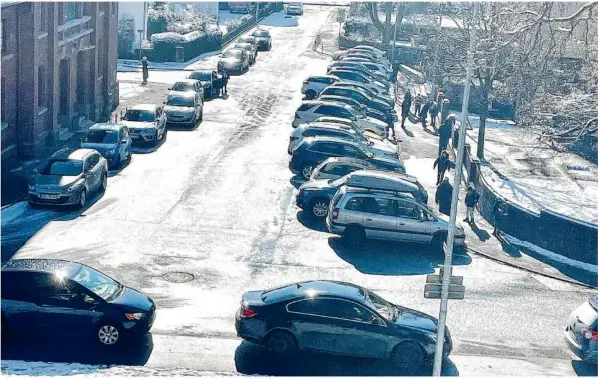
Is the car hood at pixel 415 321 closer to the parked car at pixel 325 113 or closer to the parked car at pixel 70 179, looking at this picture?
the parked car at pixel 70 179

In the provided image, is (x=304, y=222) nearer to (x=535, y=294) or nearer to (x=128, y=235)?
(x=128, y=235)

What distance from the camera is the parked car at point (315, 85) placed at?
4534cm

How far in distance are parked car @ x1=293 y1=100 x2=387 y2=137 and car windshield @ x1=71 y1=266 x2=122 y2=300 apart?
64.8 feet

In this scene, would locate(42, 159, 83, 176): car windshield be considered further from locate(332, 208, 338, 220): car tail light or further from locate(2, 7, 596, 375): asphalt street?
locate(332, 208, 338, 220): car tail light

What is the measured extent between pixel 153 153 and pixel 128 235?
31.3ft

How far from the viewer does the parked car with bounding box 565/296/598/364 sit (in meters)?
17.3

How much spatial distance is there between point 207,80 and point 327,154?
15.9 meters

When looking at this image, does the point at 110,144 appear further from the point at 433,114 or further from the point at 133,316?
the point at 433,114

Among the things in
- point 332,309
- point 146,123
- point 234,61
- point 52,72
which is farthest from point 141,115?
point 332,309

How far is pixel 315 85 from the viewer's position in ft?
150

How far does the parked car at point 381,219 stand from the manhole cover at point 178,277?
4.43 meters

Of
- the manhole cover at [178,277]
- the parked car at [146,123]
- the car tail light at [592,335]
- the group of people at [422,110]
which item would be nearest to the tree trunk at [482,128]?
the group of people at [422,110]

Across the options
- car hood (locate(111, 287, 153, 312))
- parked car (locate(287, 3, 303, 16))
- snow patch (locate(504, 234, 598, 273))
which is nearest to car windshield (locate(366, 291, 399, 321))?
car hood (locate(111, 287, 153, 312))

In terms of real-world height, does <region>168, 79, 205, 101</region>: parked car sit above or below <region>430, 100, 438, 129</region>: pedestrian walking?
above
